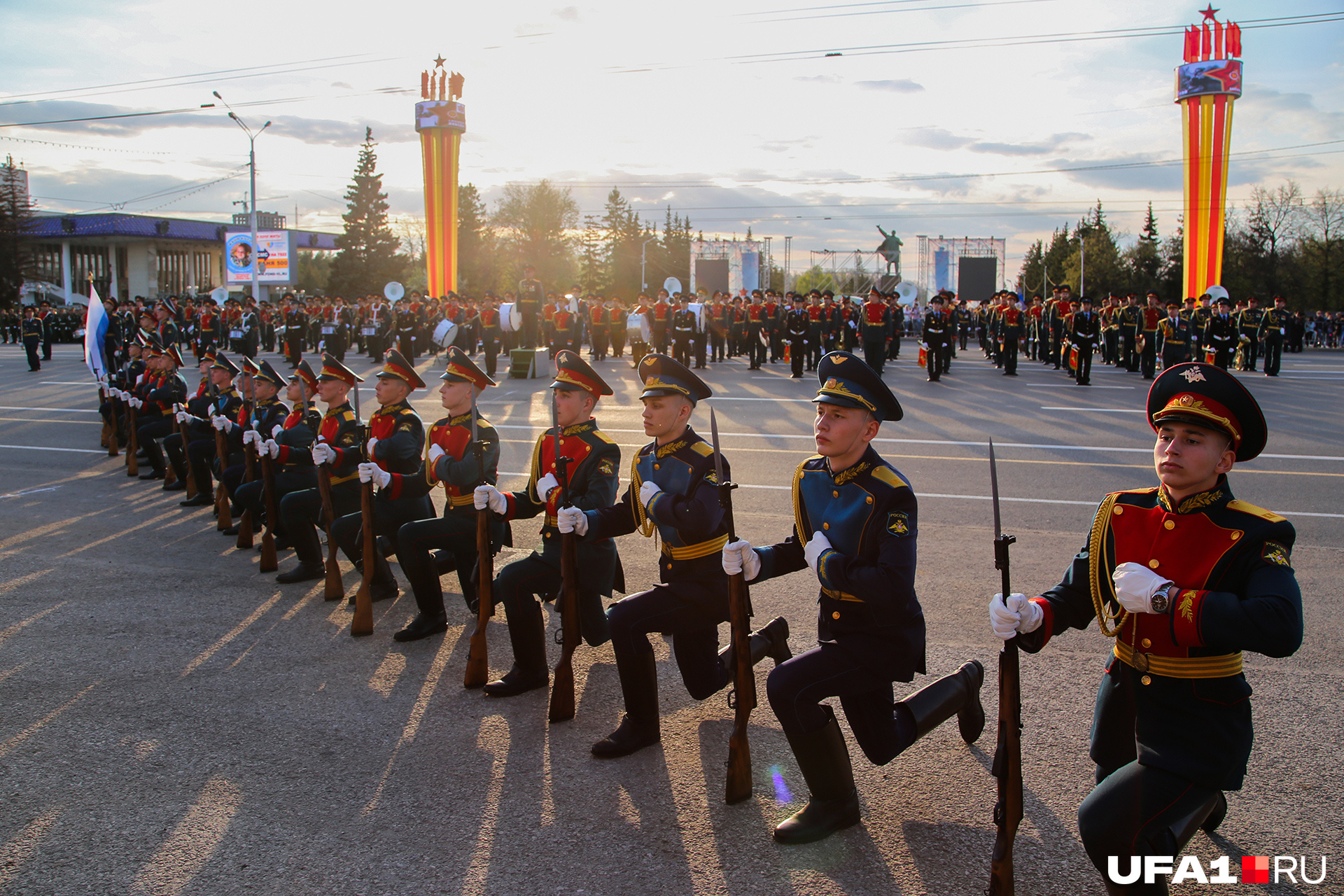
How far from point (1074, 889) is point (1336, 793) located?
1.47 metres

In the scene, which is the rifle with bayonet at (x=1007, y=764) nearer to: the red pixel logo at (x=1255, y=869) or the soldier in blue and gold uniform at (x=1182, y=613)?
the soldier in blue and gold uniform at (x=1182, y=613)

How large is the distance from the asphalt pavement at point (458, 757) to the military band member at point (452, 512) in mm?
245

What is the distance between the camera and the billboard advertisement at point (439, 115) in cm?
4406

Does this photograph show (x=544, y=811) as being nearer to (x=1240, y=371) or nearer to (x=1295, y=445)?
(x=1295, y=445)

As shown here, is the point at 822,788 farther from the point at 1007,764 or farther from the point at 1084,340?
the point at 1084,340

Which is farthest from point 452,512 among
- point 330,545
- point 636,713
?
point 636,713

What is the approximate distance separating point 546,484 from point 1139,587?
9.84 ft

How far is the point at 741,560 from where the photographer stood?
3.62 meters

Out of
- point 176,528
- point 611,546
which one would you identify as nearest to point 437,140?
point 176,528

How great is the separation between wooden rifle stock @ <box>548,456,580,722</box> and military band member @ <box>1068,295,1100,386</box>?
63.4ft

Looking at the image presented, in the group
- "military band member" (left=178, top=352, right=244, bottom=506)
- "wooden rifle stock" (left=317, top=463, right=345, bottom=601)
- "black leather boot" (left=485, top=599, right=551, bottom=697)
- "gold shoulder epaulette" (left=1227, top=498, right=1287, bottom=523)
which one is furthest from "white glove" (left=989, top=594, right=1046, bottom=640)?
"military band member" (left=178, top=352, right=244, bottom=506)

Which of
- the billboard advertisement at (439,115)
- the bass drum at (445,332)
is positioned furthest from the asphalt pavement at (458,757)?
the billboard advertisement at (439,115)

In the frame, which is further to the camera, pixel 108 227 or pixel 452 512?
pixel 108 227

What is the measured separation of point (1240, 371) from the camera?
26828mm
